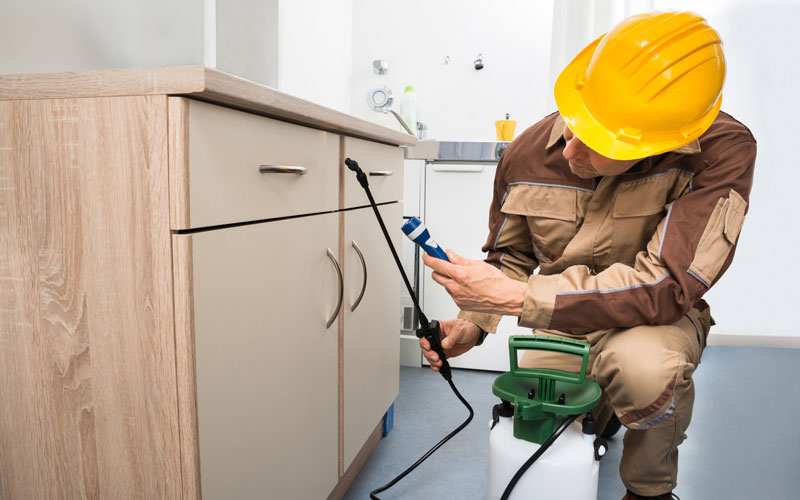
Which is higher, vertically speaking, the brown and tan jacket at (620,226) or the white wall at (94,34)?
the white wall at (94,34)

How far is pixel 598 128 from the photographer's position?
3.00 ft

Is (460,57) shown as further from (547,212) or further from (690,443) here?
(690,443)

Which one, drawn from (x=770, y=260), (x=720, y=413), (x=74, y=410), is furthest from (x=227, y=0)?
(x=770, y=260)

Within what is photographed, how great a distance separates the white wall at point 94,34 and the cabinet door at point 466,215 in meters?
1.04

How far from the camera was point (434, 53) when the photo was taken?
254cm

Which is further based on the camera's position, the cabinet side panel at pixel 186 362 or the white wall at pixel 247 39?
the white wall at pixel 247 39

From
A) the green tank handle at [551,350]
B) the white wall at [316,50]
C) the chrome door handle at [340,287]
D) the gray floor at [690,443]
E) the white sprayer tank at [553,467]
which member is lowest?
the gray floor at [690,443]

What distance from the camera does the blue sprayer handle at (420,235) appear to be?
0.89 m

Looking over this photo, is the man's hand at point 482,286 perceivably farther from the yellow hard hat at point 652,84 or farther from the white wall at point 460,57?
the white wall at point 460,57

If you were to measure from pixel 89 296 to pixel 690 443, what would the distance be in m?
1.54

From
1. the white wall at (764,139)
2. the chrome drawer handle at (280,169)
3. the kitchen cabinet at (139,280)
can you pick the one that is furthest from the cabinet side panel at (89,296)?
the white wall at (764,139)

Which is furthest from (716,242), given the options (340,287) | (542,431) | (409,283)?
(340,287)

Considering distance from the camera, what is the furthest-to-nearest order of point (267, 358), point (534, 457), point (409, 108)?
point (409, 108), point (534, 457), point (267, 358)

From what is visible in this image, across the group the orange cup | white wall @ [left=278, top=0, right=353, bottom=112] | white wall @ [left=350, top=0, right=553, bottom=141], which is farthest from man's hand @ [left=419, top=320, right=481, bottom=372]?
white wall @ [left=350, top=0, right=553, bottom=141]
